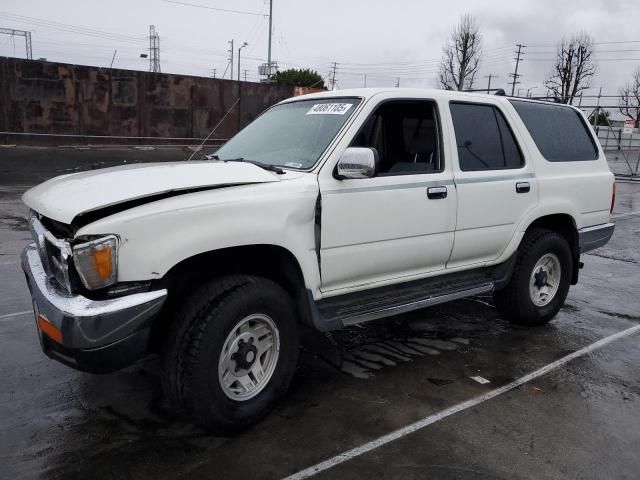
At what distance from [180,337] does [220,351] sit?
23 centimetres

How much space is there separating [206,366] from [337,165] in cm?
141

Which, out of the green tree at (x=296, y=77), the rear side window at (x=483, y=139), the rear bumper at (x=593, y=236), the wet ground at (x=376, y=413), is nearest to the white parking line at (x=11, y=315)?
the wet ground at (x=376, y=413)

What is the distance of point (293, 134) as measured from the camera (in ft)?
13.0

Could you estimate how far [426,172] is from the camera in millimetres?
3990

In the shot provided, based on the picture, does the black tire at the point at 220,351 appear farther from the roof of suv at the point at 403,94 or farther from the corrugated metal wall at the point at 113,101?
the corrugated metal wall at the point at 113,101

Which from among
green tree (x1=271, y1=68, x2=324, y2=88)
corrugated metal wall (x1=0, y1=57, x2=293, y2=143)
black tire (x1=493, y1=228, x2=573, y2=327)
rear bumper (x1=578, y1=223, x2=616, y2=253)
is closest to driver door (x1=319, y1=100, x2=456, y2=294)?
black tire (x1=493, y1=228, x2=573, y2=327)

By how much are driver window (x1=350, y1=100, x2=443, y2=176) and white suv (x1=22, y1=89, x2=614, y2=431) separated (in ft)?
0.04

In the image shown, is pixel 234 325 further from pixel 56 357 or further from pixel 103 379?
pixel 103 379

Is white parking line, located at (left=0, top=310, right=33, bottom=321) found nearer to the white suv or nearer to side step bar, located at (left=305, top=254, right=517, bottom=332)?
the white suv

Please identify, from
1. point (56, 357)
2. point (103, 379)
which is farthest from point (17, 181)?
point (56, 357)

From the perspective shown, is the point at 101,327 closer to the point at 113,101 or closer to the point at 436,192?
the point at 436,192

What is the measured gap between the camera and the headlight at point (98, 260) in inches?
106

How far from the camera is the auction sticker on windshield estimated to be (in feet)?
12.5

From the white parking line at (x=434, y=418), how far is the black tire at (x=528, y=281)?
512mm
